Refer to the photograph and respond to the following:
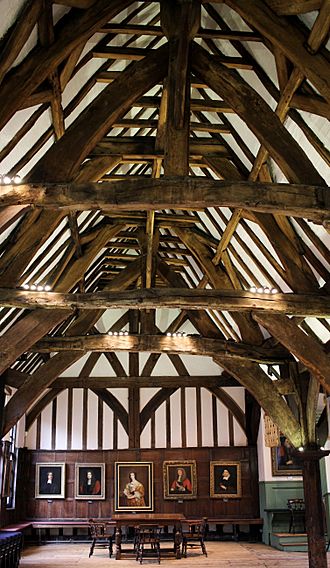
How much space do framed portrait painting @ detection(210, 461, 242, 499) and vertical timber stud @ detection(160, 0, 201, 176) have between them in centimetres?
1136

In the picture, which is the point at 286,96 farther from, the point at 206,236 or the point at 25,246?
the point at 206,236

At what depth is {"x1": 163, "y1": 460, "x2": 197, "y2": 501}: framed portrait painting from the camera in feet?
53.4

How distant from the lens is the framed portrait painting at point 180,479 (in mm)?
16281

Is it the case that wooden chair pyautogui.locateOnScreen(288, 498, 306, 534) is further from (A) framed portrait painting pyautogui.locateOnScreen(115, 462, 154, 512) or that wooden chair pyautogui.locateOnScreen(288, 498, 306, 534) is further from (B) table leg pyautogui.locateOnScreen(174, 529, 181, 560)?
(A) framed portrait painting pyautogui.locateOnScreen(115, 462, 154, 512)

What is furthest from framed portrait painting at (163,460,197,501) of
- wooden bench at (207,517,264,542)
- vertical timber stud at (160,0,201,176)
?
vertical timber stud at (160,0,201,176)

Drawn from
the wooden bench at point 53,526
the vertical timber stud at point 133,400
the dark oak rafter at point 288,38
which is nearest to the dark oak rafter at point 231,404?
the vertical timber stud at point 133,400

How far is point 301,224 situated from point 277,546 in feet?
28.4

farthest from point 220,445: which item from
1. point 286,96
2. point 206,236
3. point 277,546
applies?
point 286,96

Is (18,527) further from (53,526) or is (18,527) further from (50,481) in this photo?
(50,481)

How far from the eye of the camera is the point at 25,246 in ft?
27.8

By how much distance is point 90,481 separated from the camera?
16.3 meters

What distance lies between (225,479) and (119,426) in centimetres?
298

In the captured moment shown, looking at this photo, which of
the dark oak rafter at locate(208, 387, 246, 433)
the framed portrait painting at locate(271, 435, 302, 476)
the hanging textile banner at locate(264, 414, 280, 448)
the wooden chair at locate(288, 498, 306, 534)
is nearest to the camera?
the hanging textile banner at locate(264, 414, 280, 448)

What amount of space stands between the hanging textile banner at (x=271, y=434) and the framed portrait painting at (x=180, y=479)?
2.24 metres
